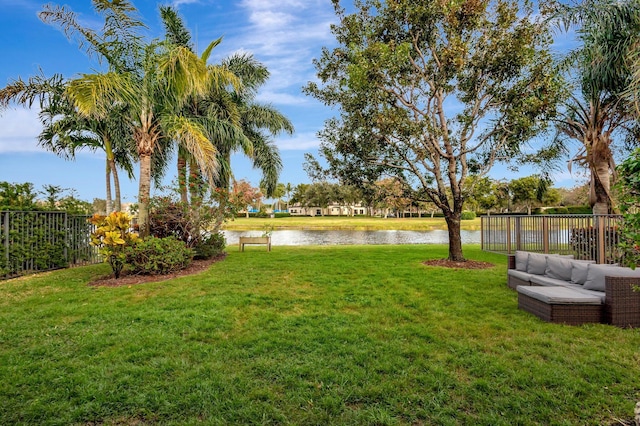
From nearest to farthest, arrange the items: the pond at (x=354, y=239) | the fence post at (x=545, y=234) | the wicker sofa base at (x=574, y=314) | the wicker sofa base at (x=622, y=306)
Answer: the wicker sofa base at (x=622, y=306) < the wicker sofa base at (x=574, y=314) < the fence post at (x=545, y=234) < the pond at (x=354, y=239)

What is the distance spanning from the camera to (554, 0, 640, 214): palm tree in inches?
352

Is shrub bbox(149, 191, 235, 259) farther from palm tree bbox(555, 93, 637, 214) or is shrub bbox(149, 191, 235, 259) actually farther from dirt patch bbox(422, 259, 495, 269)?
palm tree bbox(555, 93, 637, 214)

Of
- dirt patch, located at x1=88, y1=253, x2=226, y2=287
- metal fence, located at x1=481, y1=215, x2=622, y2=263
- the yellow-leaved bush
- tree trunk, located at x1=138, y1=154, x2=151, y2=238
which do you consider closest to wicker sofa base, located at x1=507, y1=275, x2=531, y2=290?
metal fence, located at x1=481, y1=215, x2=622, y2=263

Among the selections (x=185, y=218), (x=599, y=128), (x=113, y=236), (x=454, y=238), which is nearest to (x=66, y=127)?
(x=185, y=218)

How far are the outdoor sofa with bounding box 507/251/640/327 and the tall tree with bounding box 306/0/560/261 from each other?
15.1 ft

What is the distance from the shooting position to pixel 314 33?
11039mm

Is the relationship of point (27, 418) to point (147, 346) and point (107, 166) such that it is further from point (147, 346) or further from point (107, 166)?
point (107, 166)

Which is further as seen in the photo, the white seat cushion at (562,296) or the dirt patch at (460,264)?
the dirt patch at (460,264)

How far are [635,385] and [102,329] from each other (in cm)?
554

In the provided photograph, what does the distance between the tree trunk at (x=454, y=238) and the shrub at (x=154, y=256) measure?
7.45 meters

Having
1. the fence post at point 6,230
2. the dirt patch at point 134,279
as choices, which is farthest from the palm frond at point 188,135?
the fence post at point 6,230

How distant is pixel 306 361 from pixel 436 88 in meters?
8.62

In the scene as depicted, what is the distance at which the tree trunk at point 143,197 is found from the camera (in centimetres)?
833

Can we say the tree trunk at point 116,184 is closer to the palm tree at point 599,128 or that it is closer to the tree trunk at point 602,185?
the palm tree at point 599,128
